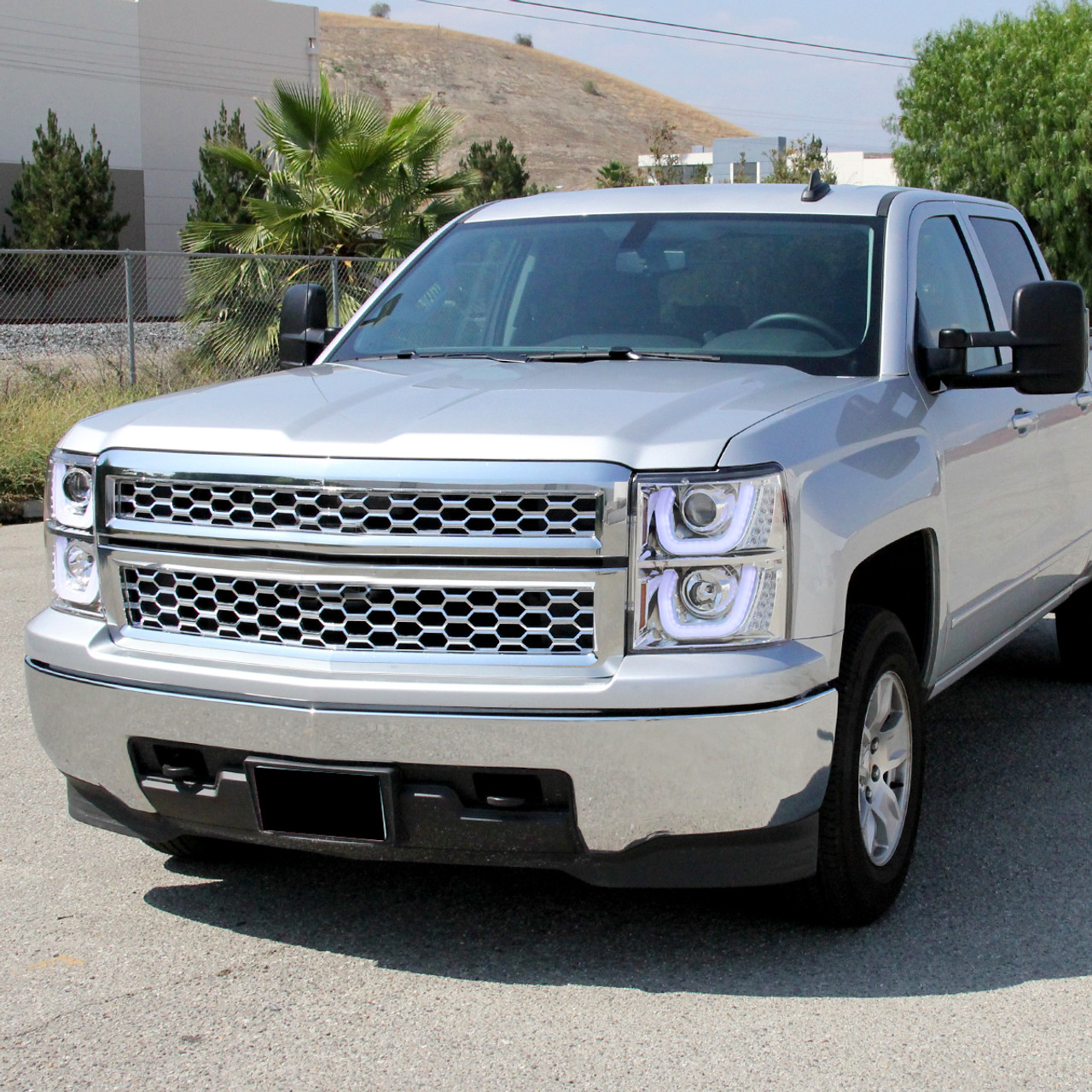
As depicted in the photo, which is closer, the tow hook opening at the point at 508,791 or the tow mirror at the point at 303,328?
the tow hook opening at the point at 508,791

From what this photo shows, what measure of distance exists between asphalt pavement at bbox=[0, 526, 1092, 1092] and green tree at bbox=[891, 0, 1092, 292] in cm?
3395

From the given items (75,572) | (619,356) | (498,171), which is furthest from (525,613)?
(498,171)

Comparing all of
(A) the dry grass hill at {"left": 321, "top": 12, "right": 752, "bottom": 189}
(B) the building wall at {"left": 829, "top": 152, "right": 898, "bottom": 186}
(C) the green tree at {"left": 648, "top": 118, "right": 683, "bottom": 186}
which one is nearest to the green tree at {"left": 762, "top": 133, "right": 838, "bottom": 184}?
(C) the green tree at {"left": 648, "top": 118, "right": 683, "bottom": 186}

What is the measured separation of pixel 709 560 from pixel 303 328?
2467 mm

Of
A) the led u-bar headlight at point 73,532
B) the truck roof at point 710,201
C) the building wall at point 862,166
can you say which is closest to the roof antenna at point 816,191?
the truck roof at point 710,201

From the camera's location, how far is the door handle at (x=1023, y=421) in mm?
4746

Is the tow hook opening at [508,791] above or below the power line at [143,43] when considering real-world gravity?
below

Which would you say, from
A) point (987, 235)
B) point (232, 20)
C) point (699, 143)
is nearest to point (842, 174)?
point (232, 20)

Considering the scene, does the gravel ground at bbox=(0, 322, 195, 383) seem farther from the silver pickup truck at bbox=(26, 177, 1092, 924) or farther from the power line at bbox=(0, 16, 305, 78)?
the power line at bbox=(0, 16, 305, 78)

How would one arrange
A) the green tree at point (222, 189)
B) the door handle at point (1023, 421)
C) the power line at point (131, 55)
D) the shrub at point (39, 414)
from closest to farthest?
the door handle at point (1023, 421)
the shrub at point (39, 414)
the green tree at point (222, 189)
the power line at point (131, 55)

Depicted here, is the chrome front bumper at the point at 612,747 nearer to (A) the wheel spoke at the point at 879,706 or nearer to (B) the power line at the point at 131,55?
(A) the wheel spoke at the point at 879,706

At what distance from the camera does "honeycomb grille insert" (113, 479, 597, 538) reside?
3129 millimetres

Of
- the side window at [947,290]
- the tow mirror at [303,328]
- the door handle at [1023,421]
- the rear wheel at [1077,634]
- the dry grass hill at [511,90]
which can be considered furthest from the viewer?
the dry grass hill at [511,90]

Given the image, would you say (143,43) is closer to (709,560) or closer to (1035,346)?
(1035,346)
